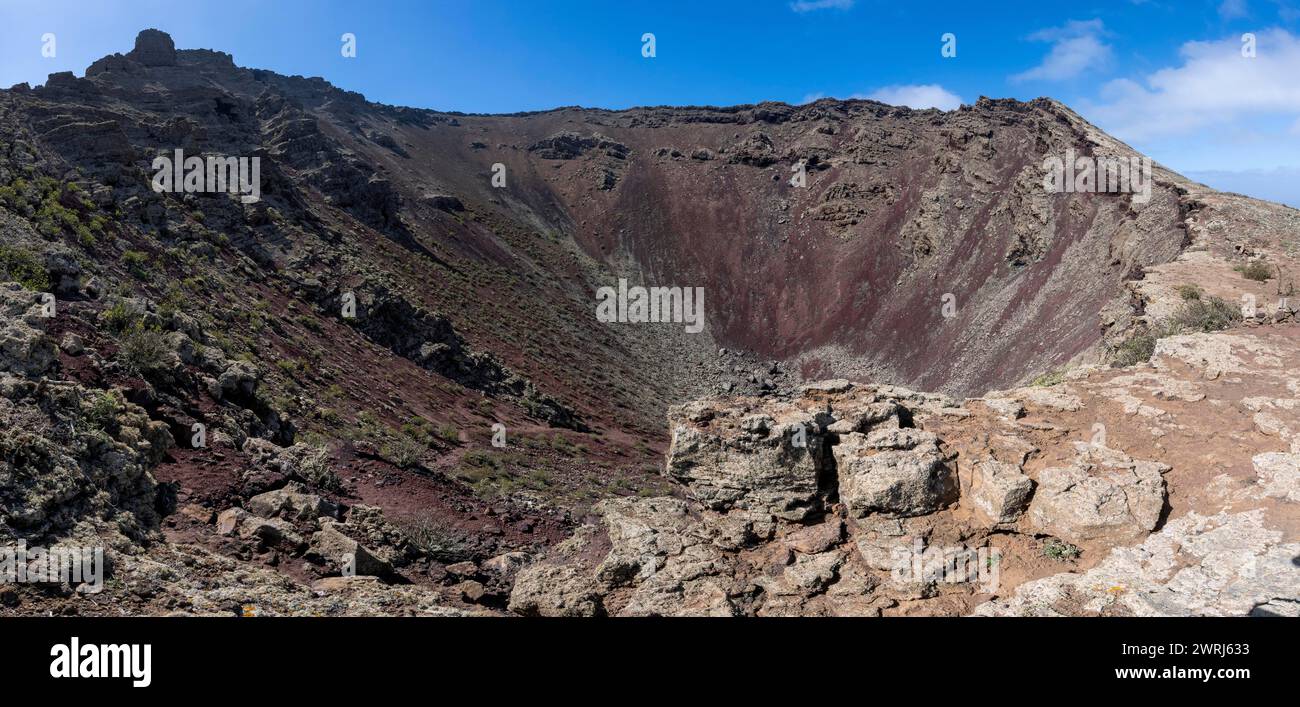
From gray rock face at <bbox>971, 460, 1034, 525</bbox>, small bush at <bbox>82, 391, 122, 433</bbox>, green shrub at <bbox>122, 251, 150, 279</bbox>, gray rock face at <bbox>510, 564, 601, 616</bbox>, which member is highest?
green shrub at <bbox>122, 251, 150, 279</bbox>

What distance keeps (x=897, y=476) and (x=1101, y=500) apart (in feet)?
6.86

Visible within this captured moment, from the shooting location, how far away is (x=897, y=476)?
7.59 metres

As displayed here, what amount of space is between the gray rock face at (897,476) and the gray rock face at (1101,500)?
1019 millimetres

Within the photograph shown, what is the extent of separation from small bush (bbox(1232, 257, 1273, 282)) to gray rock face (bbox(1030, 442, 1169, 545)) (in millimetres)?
14538

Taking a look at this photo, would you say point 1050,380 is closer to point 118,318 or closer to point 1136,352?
point 1136,352

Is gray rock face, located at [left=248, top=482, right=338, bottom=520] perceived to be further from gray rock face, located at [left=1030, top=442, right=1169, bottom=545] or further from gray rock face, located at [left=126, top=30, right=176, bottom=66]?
gray rock face, located at [left=126, top=30, right=176, bottom=66]

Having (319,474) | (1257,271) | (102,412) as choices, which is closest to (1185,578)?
(102,412)

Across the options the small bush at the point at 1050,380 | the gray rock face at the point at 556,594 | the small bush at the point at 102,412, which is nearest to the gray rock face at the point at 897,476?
the gray rock face at the point at 556,594

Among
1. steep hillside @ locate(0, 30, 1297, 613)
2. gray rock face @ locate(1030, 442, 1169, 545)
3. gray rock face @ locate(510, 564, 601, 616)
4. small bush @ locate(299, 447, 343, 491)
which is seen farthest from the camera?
small bush @ locate(299, 447, 343, 491)

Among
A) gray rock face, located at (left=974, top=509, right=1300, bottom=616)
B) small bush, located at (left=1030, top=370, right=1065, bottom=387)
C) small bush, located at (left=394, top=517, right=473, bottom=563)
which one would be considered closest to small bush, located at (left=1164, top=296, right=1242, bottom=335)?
small bush, located at (left=1030, top=370, right=1065, bottom=387)

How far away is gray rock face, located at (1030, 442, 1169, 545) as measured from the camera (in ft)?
21.5

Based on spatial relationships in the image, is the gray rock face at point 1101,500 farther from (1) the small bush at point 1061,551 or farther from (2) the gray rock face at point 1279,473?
(2) the gray rock face at point 1279,473
